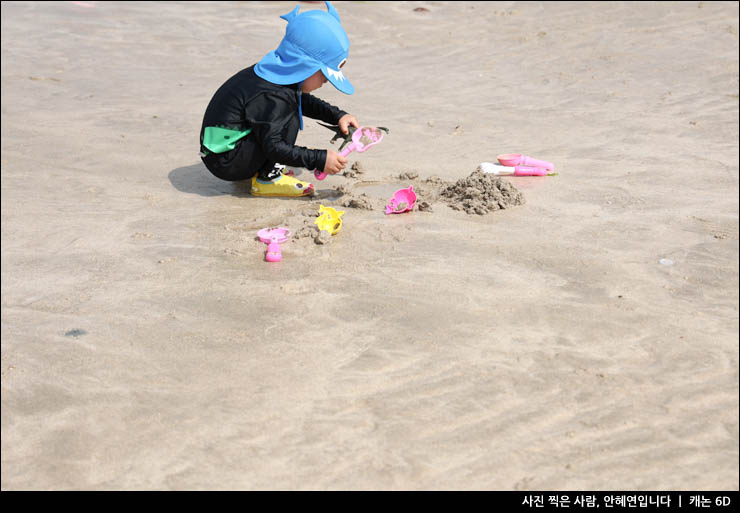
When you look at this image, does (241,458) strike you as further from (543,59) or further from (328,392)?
(543,59)

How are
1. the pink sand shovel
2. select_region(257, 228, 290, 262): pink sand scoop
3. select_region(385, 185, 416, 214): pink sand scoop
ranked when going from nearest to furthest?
1. select_region(257, 228, 290, 262): pink sand scoop
2. select_region(385, 185, 416, 214): pink sand scoop
3. the pink sand shovel

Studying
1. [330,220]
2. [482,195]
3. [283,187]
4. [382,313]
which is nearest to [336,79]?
[283,187]

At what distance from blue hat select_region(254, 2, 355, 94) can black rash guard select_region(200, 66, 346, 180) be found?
0.10m

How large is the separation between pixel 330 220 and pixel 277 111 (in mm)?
823

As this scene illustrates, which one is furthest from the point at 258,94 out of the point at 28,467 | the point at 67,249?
the point at 28,467

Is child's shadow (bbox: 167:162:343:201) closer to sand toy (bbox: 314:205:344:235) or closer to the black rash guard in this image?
the black rash guard

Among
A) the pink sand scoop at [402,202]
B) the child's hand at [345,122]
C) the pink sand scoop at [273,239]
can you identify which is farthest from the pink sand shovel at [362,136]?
the pink sand scoop at [273,239]

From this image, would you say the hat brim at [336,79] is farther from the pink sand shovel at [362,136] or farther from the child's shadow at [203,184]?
the child's shadow at [203,184]

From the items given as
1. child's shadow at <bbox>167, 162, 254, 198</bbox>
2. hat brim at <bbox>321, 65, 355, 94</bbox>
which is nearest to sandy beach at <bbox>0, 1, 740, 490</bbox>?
child's shadow at <bbox>167, 162, 254, 198</bbox>

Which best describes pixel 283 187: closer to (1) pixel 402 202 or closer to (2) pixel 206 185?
(2) pixel 206 185

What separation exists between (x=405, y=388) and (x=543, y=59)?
6458 mm

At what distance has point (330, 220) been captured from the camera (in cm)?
366

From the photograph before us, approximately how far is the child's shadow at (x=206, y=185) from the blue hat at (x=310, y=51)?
67 centimetres

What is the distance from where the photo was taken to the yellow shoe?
4.34 m
